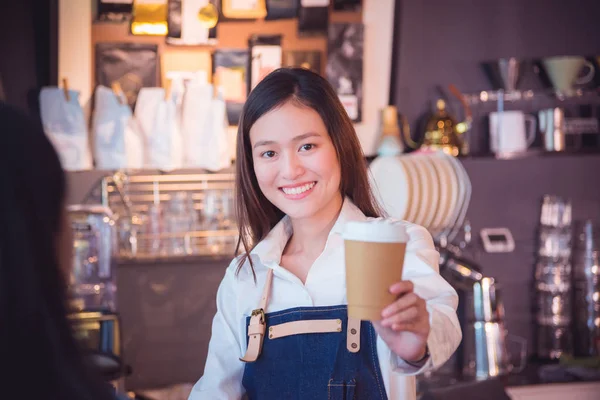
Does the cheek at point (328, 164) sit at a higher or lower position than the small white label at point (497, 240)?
higher

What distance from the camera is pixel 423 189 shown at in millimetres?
3182

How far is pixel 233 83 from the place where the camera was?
4195mm

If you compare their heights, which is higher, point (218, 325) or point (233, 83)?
point (233, 83)

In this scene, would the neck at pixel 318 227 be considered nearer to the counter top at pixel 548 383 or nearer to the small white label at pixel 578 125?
the counter top at pixel 548 383

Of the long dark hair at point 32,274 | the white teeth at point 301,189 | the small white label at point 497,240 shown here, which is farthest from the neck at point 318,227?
the small white label at point 497,240

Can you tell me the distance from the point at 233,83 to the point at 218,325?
253 centimetres

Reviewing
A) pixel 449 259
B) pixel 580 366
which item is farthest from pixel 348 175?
Answer: pixel 580 366

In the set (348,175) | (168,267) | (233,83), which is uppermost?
(233,83)

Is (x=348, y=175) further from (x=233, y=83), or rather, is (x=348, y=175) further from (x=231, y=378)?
(x=233, y=83)

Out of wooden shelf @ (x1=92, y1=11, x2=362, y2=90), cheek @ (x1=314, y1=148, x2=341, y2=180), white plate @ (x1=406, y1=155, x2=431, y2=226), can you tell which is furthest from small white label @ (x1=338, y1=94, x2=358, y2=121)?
cheek @ (x1=314, y1=148, x2=341, y2=180)

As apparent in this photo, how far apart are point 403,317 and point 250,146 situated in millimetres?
780

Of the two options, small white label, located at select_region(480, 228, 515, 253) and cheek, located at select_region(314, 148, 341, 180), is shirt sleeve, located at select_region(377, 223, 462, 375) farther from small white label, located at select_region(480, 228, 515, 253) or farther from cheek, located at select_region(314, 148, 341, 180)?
small white label, located at select_region(480, 228, 515, 253)

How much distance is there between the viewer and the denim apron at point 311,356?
5.61ft

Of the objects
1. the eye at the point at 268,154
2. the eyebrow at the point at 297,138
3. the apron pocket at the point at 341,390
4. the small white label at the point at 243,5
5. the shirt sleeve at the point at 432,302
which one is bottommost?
the apron pocket at the point at 341,390
